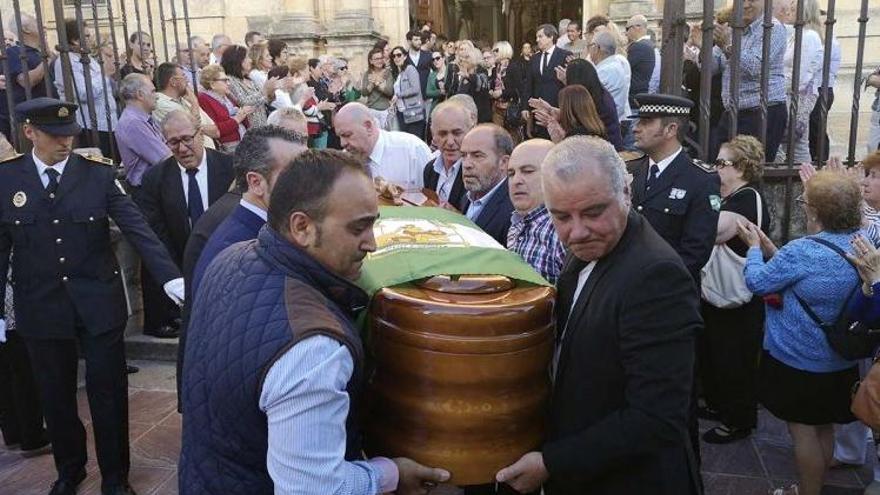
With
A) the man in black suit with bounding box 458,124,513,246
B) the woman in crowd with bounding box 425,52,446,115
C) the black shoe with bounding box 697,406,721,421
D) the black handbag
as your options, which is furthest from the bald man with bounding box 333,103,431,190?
the woman in crowd with bounding box 425,52,446,115

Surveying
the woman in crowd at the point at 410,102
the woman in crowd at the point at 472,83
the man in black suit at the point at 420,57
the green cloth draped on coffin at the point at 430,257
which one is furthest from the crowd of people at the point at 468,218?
the man in black suit at the point at 420,57

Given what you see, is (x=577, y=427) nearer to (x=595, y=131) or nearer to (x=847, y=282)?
(x=847, y=282)

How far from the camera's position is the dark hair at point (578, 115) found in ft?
16.6

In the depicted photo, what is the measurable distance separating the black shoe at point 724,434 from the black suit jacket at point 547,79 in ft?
15.3

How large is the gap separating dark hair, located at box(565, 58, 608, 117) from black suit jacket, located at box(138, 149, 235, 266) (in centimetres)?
282

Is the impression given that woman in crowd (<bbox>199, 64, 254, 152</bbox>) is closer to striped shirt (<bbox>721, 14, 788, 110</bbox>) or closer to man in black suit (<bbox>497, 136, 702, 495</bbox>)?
striped shirt (<bbox>721, 14, 788, 110</bbox>)

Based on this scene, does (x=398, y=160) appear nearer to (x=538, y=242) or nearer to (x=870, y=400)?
(x=538, y=242)

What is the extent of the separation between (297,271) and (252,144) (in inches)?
57.9

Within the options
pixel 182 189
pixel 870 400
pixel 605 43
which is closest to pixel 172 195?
pixel 182 189

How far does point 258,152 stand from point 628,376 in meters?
1.84

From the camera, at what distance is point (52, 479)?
4.25m

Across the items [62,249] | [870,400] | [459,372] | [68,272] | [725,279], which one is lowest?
[870,400]

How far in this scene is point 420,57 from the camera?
10367 millimetres

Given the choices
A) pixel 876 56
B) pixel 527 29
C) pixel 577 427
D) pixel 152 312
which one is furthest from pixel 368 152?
pixel 527 29
